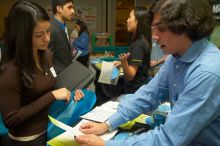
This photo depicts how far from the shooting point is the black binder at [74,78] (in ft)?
5.90

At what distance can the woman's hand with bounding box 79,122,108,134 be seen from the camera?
4.44 feet

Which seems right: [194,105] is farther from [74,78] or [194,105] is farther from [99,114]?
[74,78]

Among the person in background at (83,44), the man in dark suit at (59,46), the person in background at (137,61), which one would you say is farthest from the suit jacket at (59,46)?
the person in background at (83,44)

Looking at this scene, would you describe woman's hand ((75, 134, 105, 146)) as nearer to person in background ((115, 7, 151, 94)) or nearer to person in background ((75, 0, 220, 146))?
person in background ((75, 0, 220, 146))

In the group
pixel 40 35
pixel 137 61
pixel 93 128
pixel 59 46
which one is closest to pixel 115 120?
pixel 93 128

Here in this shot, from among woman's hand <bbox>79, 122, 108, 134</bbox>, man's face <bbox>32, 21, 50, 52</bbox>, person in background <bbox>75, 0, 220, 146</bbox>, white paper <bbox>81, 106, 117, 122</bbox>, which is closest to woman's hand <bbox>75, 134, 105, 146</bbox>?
person in background <bbox>75, 0, 220, 146</bbox>

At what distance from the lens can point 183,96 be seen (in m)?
1.03

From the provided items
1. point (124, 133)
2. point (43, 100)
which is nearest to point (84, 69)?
point (43, 100)

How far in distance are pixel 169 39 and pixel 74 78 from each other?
34.1 inches

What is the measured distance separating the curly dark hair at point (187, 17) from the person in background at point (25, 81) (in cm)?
68

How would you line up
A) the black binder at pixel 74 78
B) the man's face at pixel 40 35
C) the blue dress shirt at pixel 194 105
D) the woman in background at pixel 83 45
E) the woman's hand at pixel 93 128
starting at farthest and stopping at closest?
the woman in background at pixel 83 45 < the black binder at pixel 74 78 < the man's face at pixel 40 35 < the woman's hand at pixel 93 128 < the blue dress shirt at pixel 194 105

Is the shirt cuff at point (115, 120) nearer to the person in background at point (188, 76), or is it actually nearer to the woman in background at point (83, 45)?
the person in background at point (188, 76)

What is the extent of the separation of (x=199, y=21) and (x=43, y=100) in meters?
0.84

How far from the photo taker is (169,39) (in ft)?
3.59
